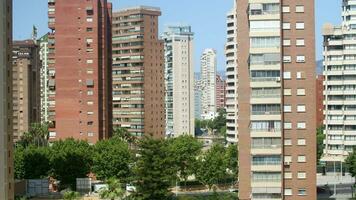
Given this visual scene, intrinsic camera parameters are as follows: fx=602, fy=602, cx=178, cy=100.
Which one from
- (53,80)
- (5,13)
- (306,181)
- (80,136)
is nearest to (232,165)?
(80,136)

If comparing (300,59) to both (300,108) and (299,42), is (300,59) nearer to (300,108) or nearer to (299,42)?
(299,42)

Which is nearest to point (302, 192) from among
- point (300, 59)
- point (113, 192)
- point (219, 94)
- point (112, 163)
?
point (300, 59)

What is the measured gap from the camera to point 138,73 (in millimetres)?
87375

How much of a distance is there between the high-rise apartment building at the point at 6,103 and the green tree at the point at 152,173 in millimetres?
8332

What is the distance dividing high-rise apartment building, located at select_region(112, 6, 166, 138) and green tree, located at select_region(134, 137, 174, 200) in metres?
47.0

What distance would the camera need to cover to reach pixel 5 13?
32.5m

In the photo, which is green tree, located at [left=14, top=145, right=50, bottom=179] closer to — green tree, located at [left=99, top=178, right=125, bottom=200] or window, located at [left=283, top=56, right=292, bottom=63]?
green tree, located at [left=99, top=178, right=125, bottom=200]

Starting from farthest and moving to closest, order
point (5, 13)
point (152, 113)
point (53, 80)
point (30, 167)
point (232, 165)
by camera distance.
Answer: point (152, 113), point (53, 80), point (232, 165), point (30, 167), point (5, 13)

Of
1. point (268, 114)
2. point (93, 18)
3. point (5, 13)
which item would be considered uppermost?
point (93, 18)

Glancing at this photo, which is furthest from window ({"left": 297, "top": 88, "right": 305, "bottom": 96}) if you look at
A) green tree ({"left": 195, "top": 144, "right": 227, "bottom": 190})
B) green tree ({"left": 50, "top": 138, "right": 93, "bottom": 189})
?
green tree ({"left": 50, "top": 138, "right": 93, "bottom": 189})

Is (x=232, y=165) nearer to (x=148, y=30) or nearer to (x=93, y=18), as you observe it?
(x=93, y=18)

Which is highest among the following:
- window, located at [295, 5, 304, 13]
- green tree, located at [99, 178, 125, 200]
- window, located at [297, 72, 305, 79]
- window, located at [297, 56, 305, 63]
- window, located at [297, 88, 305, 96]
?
window, located at [295, 5, 304, 13]

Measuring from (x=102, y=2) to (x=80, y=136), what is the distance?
49.0 feet

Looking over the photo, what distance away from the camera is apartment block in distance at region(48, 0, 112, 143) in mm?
63156
